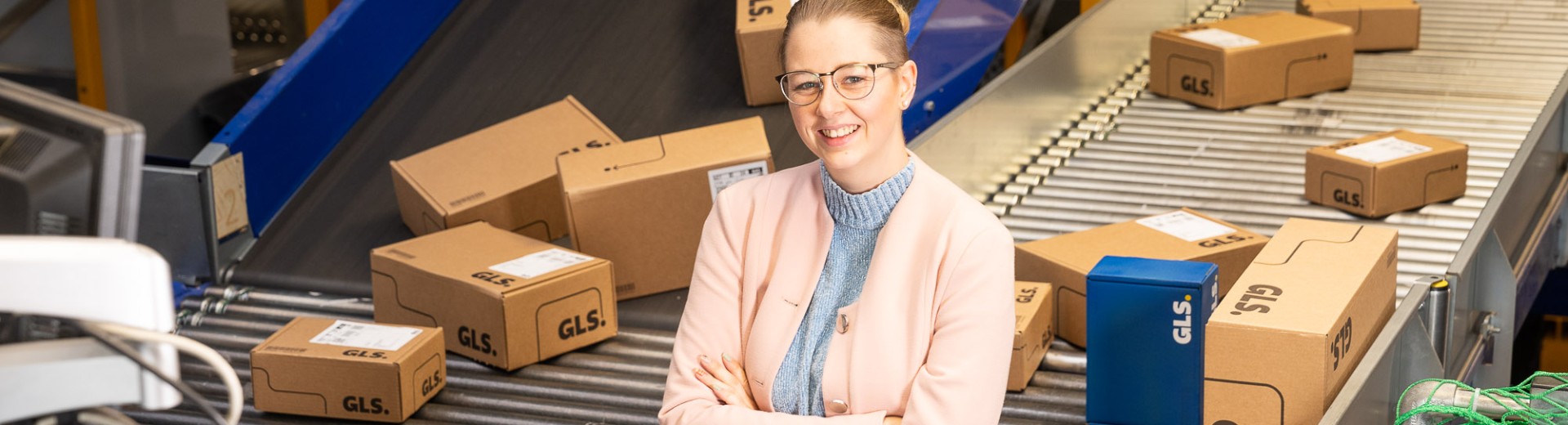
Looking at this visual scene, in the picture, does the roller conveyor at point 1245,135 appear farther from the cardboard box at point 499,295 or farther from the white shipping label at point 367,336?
the white shipping label at point 367,336

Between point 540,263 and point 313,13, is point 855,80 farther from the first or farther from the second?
point 313,13

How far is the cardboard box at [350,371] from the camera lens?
3162 millimetres

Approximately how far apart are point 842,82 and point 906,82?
11 centimetres

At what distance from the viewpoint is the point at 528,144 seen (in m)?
Result: 4.16

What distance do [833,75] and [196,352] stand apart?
3.06 ft

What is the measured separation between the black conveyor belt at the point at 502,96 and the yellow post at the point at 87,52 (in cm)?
170

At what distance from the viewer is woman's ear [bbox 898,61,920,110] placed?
197cm

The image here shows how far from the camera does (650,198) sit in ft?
12.1

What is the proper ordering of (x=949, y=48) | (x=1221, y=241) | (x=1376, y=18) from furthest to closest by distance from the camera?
(x=1376, y=18) < (x=949, y=48) < (x=1221, y=241)

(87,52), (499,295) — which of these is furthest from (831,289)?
(87,52)

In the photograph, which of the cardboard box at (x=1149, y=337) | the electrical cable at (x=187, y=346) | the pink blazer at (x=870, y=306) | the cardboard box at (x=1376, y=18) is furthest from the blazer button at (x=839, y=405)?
the cardboard box at (x=1376, y=18)

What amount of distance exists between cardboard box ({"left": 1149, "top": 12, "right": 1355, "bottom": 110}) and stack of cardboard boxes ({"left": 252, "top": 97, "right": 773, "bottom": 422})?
5.67 ft

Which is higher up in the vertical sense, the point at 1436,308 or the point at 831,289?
the point at 831,289

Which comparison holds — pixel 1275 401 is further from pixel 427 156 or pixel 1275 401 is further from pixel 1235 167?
pixel 427 156
